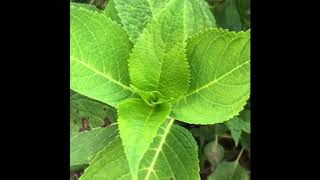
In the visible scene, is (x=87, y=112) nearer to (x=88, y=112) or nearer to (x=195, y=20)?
(x=88, y=112)

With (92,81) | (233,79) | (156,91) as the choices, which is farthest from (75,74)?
(233,79)

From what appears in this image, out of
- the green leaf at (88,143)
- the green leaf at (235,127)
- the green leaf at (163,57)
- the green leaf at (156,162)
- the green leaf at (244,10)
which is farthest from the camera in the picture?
the green leaf at (244,10)

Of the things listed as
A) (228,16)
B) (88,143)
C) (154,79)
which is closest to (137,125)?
(154,79)

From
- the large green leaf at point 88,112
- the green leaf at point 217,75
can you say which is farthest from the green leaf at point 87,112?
the green leaf at point 217,75

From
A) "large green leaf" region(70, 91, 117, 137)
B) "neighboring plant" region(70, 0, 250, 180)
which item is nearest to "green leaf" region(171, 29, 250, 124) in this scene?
"neighboring plant" region(70, 0, 250, 180)

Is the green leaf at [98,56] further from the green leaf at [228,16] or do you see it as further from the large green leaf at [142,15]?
the green leaf at [228,16]

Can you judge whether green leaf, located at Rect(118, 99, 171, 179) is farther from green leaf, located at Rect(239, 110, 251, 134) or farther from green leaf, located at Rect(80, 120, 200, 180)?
green leaf, located at Rect(239, 110, 251, 134)

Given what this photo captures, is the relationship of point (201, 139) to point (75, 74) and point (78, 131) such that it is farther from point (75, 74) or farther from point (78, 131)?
point (75, 74)

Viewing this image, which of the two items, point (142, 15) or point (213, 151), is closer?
point (142, 15)
